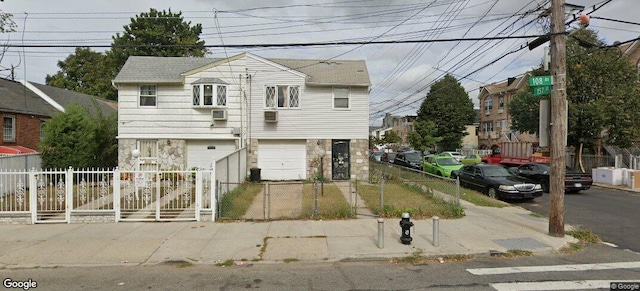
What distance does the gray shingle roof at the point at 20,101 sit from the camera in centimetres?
2058

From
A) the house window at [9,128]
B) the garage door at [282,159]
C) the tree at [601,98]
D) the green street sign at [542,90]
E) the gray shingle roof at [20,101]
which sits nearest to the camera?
the green street sign at [542,90]

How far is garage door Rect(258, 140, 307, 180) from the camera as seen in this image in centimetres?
1673

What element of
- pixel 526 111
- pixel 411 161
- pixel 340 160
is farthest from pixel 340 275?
pixel 526 111

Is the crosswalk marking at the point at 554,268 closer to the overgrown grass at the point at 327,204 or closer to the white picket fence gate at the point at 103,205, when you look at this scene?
the overgrown grass at the point at 327,204

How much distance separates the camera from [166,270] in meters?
5.62

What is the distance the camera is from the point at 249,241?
7.08 m

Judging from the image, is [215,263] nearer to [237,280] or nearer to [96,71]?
[237,280]

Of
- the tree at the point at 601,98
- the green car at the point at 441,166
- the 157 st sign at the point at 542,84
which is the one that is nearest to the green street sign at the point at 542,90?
the 157 st sign at the point at 542,84

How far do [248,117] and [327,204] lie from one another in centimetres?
776

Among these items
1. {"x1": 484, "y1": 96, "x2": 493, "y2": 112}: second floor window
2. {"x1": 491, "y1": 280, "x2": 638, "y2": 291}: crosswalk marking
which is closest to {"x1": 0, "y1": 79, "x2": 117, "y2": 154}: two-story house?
{"x1": 491, "y1": 280, "x2": 638, "y2": 291}: crosswalk marking

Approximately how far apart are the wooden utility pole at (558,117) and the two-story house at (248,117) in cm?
933

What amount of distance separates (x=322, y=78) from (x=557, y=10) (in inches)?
419

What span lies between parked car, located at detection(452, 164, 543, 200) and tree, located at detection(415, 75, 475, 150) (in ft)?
106

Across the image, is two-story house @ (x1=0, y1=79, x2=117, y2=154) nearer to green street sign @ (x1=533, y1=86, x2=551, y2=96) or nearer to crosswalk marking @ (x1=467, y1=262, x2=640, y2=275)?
crosswalk marking @ (x1=467, y1=262, x2=640, y2=275)
